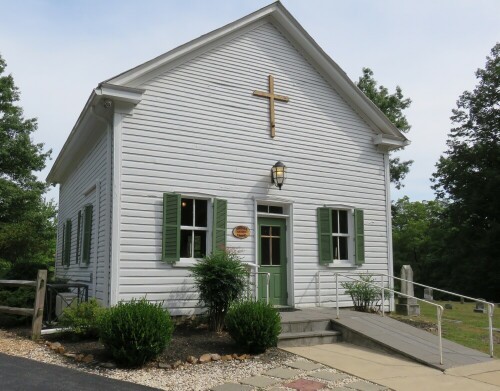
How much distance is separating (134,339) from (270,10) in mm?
8148

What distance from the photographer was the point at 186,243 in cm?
985

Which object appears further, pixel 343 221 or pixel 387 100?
pixel 387 100

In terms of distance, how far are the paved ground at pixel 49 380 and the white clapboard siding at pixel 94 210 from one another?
2.68m

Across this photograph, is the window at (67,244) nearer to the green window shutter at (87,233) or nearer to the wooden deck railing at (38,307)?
the green window shutter at (87,233)

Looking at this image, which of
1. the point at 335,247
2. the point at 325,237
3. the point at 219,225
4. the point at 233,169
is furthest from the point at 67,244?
the point at 335,247

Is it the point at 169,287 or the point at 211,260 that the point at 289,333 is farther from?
the point at 169,287

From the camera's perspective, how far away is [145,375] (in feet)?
21.1

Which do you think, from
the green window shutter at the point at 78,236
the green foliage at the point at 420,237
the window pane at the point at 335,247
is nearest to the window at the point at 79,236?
the green window shutter at the point at 78,236

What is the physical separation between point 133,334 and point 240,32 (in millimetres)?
7347

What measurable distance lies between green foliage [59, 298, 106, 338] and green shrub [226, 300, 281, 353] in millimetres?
2214

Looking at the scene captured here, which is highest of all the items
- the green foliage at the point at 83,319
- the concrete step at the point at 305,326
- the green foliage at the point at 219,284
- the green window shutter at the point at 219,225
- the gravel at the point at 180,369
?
the green window shutter at the point at 219,225

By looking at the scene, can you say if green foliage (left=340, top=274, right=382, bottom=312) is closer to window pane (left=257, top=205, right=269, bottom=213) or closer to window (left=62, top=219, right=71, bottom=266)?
window pane (left=257, top=205, right=269, bottom=213)

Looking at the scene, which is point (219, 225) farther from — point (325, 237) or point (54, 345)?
point (54, 345)

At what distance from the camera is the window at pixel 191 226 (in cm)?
945
